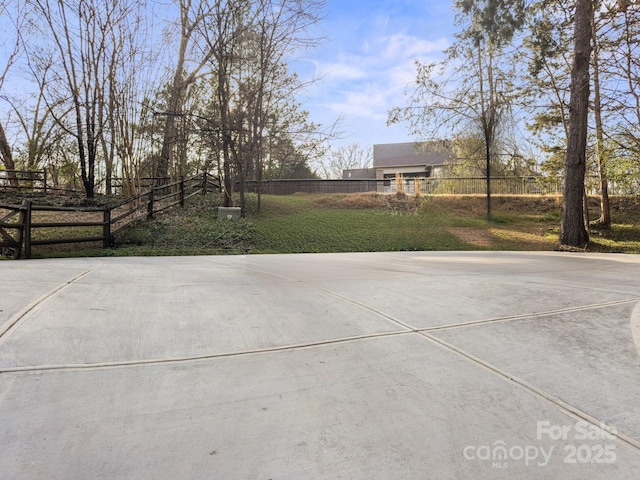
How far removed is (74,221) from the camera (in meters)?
12.7

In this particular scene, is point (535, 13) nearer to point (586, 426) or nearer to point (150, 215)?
point (150, 215)

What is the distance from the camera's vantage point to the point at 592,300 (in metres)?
5.18

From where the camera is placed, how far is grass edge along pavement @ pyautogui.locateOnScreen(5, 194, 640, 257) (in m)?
12.1

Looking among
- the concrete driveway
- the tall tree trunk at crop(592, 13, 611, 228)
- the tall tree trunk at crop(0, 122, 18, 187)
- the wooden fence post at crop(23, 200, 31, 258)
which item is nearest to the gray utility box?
the wooden fence post at crop(23, 200, 31, 258)

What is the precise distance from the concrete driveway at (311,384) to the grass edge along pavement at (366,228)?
22.7ft

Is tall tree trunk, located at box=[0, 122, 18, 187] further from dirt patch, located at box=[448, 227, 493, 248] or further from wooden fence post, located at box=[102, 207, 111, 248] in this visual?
dirt patch, located at box=[448, 227, 493, 248]

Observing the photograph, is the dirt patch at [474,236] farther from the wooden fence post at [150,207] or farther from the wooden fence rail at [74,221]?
the wooden fence post at [150,207]

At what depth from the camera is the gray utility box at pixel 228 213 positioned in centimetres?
1475

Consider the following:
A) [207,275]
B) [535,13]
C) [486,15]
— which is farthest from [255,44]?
[207,275]

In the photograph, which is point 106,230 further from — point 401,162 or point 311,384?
point 401,162

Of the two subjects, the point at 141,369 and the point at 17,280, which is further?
the point at 17,280

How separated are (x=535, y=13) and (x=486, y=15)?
169 cm

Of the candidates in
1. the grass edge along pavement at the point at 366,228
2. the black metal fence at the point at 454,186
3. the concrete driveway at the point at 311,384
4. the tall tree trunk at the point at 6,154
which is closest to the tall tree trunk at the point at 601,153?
the grass edge along pavement at the point at 366,228

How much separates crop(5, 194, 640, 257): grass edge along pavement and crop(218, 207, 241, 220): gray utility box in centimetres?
37
